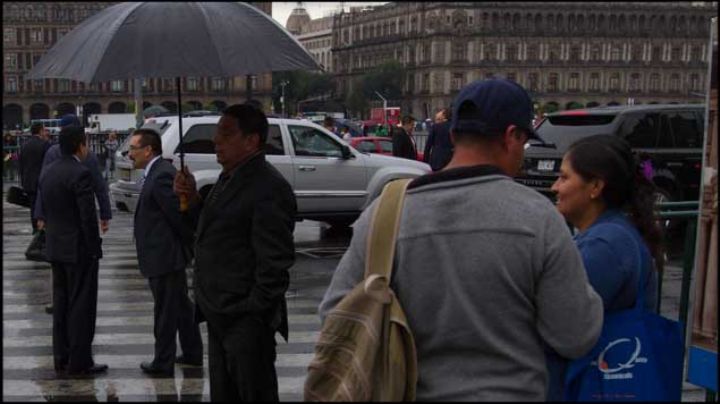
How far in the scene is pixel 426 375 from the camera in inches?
98.3

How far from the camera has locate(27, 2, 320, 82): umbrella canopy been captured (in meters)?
4.39

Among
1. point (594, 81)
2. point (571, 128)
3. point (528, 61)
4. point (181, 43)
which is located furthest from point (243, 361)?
point (594, 81)

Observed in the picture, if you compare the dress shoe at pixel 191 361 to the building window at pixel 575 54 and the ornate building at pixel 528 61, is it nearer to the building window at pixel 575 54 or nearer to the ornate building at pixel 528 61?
the ornate building at pixel 528 61

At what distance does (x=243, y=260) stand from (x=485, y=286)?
6.85 ft

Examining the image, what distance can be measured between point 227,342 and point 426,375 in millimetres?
2029

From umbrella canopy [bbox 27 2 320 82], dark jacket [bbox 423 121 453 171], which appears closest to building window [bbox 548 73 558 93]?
dark jacket [bbox 423 121 453 171]

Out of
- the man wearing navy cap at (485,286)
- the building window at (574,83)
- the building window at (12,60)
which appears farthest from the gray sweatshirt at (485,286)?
the building window at (574,83)

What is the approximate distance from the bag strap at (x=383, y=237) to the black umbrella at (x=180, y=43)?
2.15 m

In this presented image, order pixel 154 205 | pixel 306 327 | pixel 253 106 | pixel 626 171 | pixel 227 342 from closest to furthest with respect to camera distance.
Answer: pixel 626 171, pixel 227 342, pixel 253 106, pixel 154 205, pixel 306 327

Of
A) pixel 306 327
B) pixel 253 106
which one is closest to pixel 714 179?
pixel 253 106

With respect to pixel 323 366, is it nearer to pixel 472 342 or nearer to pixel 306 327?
pixel 472 342

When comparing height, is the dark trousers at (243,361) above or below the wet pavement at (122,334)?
above

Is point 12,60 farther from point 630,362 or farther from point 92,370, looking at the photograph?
point 630,362

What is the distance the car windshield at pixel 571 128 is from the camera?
551 inches
